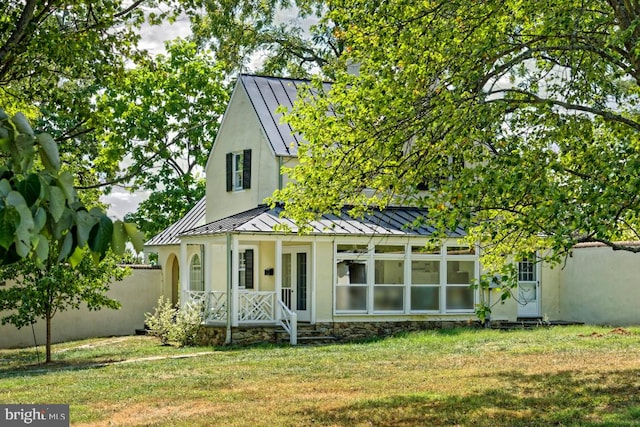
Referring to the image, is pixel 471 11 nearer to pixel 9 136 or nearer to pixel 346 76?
pixel 346 76

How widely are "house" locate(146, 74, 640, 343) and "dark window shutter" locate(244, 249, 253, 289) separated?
0.09 feet

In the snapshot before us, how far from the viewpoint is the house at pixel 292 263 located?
2300cm

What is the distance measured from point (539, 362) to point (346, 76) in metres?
6.69

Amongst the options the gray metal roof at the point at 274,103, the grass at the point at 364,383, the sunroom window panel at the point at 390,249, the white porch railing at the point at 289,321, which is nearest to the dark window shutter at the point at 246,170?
the gray metal roof at the point at 274,103

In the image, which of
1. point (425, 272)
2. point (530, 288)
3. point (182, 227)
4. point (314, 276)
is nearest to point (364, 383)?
point (314, 276)

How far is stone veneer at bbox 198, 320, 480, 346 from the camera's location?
74.5 feet

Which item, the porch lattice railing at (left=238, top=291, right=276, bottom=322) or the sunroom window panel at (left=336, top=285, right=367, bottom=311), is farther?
the sunroom window panel at (left=336, top=285, right=367, bottom=311)

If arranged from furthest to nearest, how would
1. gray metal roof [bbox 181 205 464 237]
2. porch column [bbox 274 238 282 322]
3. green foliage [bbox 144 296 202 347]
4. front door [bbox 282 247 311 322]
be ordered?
front door [bbox 282 247 311 322]
green foliage [bbox 144 296 202 347]
porch column [bbox 274 238 282 322]
gray metal roof [bbox 181 205 464 237]

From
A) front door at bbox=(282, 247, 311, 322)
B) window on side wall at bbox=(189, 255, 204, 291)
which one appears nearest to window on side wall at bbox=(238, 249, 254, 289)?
front door at bbox=(282, 247, 311, 322)

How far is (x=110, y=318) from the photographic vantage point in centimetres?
2897

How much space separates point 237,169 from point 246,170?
97 centimetres

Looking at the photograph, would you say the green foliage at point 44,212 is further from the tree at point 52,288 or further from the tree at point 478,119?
the tree at point 52,288

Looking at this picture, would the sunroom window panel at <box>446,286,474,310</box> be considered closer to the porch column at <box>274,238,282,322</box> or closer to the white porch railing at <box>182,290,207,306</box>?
the porch column at <box>274,238,282,322</box>

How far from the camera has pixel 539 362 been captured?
54.3 feet
